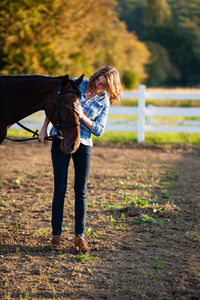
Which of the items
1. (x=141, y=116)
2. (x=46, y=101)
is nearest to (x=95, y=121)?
(x=46, y=101)

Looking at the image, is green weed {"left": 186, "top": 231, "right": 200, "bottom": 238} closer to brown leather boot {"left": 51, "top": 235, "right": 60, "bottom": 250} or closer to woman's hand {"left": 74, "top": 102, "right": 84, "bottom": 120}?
brown leather boot {"left": 51, "top": 235, "right": 60, "bottom": 250}

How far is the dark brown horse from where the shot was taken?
348 centimetres

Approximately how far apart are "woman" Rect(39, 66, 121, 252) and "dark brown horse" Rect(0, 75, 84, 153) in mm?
119

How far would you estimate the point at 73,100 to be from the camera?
350 centimetres

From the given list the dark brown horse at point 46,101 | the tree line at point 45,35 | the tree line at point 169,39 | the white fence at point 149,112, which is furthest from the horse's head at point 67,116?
the tree line at point 169,39

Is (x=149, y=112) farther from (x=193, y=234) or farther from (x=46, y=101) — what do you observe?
(x=46, y=101)

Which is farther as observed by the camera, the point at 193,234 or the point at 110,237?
the point at 193,234

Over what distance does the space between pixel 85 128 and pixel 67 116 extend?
285 mm

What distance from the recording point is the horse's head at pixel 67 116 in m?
3.46

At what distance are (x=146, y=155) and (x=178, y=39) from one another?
6307 cm

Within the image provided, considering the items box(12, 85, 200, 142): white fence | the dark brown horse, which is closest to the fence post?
box(12, 85, 200, 142): white fence

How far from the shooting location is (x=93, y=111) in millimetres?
3732

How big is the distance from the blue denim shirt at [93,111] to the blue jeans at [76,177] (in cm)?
11

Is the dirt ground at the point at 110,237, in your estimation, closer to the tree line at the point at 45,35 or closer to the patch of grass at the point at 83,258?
the patch of grass at the point at 83,258
